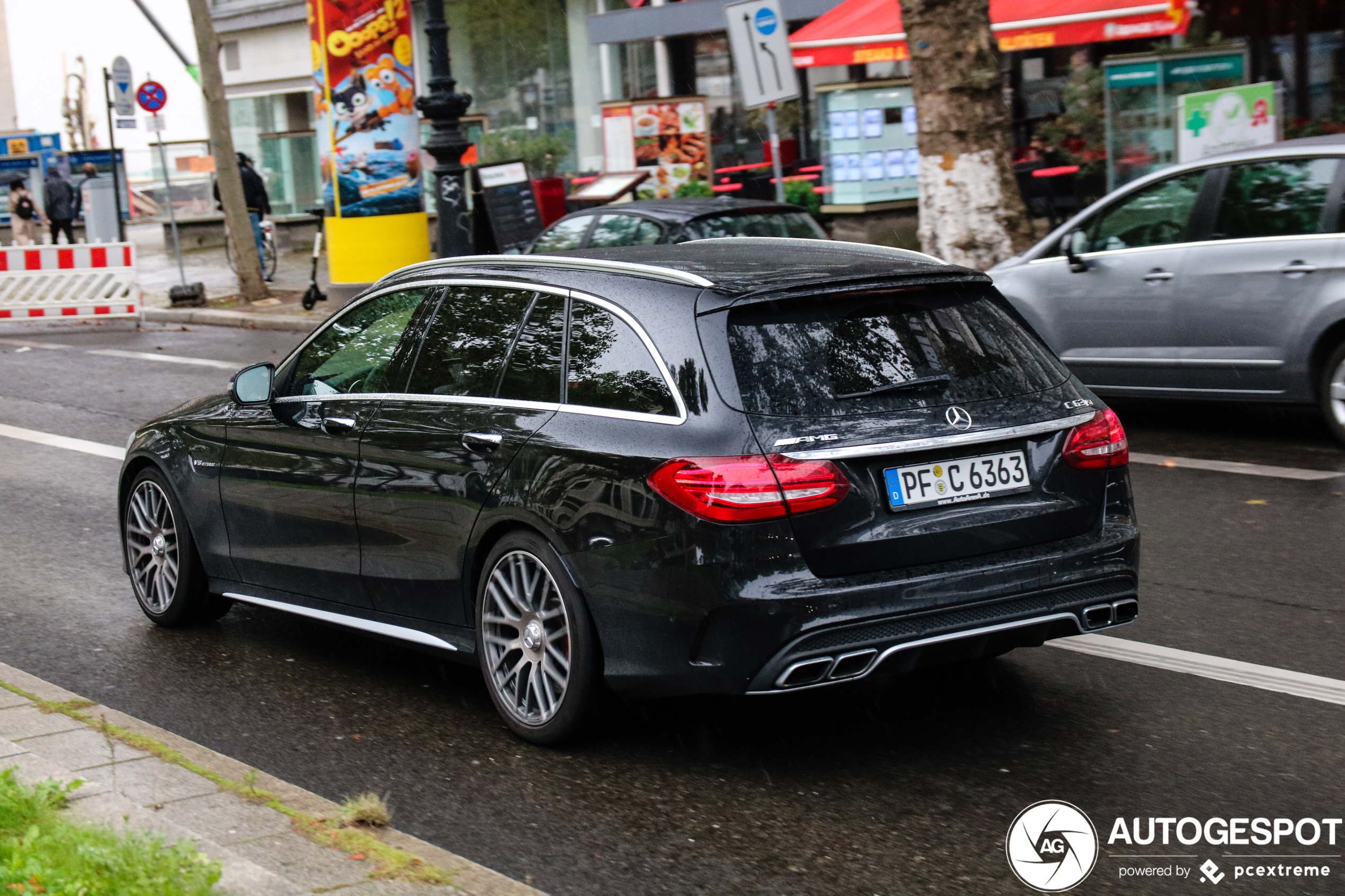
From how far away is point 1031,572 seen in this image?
15.5 ft

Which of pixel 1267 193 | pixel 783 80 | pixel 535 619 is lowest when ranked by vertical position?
pixel 535 619

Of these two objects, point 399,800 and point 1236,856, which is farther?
point 399,800

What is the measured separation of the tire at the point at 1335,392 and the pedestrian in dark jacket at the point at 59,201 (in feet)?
90.4

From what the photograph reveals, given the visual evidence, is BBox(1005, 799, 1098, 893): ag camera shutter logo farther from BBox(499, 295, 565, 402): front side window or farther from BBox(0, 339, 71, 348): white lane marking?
BBox(0, 339, 71, 348): white lane marking

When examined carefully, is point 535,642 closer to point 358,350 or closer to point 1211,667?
point 358,350

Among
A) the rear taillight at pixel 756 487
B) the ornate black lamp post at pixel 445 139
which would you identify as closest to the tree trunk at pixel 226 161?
the ornate black lamp post at pixel 445 139

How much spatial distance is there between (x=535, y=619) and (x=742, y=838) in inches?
41.4

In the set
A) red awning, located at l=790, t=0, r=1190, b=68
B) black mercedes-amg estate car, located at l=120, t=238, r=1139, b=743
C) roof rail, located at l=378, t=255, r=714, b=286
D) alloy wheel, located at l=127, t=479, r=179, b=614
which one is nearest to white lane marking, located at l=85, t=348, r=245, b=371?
red awning, located at l=790, t=0, r=1190, b=68

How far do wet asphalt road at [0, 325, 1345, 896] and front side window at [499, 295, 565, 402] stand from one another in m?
1.08

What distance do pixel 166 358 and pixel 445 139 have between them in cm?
399

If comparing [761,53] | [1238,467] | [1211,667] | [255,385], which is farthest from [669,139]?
[1211,667]

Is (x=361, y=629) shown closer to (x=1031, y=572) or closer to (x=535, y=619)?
(x=535, y=619)

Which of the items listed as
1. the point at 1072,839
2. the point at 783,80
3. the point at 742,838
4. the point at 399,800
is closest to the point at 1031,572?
the point at 1072,839

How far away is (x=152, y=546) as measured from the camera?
688cm
